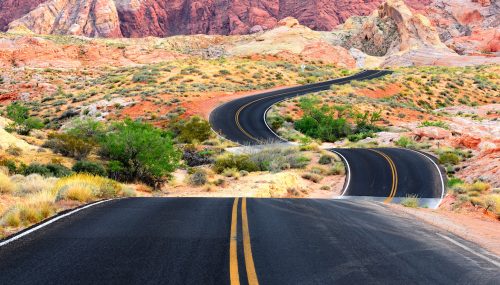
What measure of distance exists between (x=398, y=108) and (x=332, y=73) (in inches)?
1101

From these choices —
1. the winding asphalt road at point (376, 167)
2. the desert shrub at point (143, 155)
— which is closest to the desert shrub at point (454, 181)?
the winding asphalt road at point (376, 167)

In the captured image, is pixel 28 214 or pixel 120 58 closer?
pixel 28 214

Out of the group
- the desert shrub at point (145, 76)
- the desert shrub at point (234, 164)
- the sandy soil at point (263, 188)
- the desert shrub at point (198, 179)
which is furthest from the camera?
the desert shrub at point (145, 76)

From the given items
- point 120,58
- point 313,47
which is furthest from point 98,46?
point 313,47

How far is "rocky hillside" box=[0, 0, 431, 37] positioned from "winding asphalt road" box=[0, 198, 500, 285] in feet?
467

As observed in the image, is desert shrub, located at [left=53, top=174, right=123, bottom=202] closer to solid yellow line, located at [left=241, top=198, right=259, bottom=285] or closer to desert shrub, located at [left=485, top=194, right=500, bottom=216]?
solid yellow line, located at [left=241, top=198, right=259, bottom=285]

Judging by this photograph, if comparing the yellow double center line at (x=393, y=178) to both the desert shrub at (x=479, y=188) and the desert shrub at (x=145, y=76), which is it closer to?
the desert shrub at (x=479, y=188)

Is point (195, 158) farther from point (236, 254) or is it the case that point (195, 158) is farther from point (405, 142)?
point (236, 254)

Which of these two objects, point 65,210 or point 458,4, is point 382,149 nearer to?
point 65,210

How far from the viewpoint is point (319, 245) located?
8156 millimetres

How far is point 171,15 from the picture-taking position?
161 m

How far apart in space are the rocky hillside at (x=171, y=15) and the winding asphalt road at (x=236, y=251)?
14223cm

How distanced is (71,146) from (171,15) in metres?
143

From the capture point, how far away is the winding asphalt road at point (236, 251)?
6.25 m
